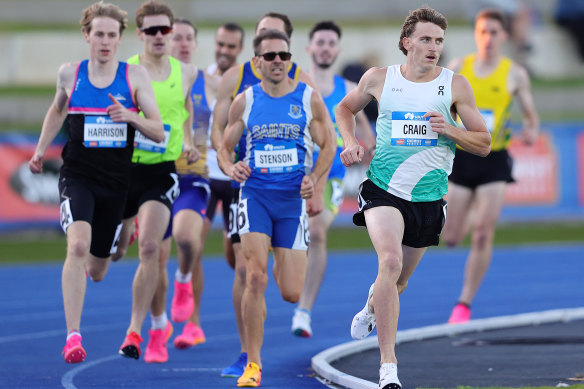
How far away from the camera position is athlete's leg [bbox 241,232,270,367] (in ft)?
28.2

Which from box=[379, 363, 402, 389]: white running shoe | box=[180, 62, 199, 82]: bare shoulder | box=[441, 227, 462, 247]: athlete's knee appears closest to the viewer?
box=[379, 363, 402, 389]: white running shoe

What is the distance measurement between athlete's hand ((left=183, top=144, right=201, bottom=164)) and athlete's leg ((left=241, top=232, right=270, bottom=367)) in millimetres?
1820

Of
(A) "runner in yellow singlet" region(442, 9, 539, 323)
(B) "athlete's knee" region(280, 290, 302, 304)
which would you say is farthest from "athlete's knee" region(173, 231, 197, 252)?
(A) "runner in yellow singlet" region(442, 9, 539, 323)

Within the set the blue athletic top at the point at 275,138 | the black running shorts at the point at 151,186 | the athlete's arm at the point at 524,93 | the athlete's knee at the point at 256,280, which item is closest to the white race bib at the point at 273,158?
the blue athletic top at the point at 275,138

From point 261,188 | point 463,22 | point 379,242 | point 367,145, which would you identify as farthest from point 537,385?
point 463,22

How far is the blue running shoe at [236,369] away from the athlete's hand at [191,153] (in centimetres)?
193

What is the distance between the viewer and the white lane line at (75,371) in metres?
8.62

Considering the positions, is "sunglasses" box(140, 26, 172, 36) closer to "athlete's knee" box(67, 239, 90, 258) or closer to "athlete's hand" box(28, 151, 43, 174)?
"athlete's hand" box(28, 151, 43, 174)

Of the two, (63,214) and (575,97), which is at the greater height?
(575,97)

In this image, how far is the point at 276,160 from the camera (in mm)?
8859

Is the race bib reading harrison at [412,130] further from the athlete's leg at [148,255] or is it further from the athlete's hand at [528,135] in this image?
the athlete's hand at [528,135]

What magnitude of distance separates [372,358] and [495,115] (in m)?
3.57

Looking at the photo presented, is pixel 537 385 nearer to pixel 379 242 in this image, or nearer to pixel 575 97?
pixel 379 242

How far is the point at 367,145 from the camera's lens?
11547 mm
